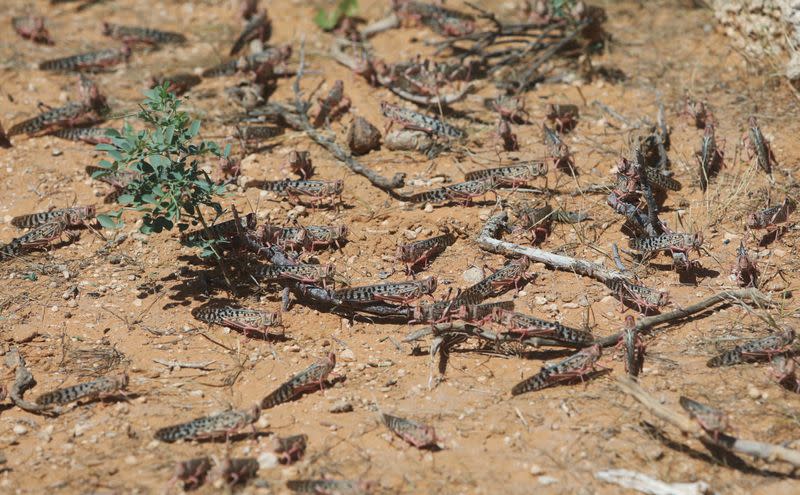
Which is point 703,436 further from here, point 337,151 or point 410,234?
point 337,151

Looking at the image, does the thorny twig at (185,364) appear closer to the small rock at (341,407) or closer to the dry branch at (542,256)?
the small rock at (341,407)

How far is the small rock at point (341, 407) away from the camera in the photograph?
5059mm

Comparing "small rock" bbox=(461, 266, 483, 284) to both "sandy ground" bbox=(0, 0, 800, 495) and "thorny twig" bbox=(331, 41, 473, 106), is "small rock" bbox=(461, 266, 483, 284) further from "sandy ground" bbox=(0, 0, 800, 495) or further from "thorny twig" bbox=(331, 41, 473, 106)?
"thorny twig" bbox=(331, 41, 473, 106)

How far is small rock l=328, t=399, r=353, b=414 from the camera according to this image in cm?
506

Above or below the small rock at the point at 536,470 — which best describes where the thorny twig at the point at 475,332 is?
above

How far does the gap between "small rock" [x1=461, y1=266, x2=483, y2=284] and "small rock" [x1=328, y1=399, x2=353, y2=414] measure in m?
1.51

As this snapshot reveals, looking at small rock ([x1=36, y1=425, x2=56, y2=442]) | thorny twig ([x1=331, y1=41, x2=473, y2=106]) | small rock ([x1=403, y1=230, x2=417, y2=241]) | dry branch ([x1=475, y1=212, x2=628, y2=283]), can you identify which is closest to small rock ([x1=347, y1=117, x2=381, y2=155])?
thorny twig ([x1=331, y1=41, x2=473, y2=106])

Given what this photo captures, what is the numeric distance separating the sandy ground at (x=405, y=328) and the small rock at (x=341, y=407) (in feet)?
0.13

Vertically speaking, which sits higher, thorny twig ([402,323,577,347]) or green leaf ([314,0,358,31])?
green leaf ([314,0,358,31])

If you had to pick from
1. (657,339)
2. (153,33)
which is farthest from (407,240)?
(153,33)

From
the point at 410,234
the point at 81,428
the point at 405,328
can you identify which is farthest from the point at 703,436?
the point at 81,428

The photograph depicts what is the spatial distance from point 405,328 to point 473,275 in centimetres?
75

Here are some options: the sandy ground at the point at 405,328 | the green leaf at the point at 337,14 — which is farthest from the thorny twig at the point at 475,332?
the green leaf at the point at 337,14

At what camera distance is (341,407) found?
5.05 metres
